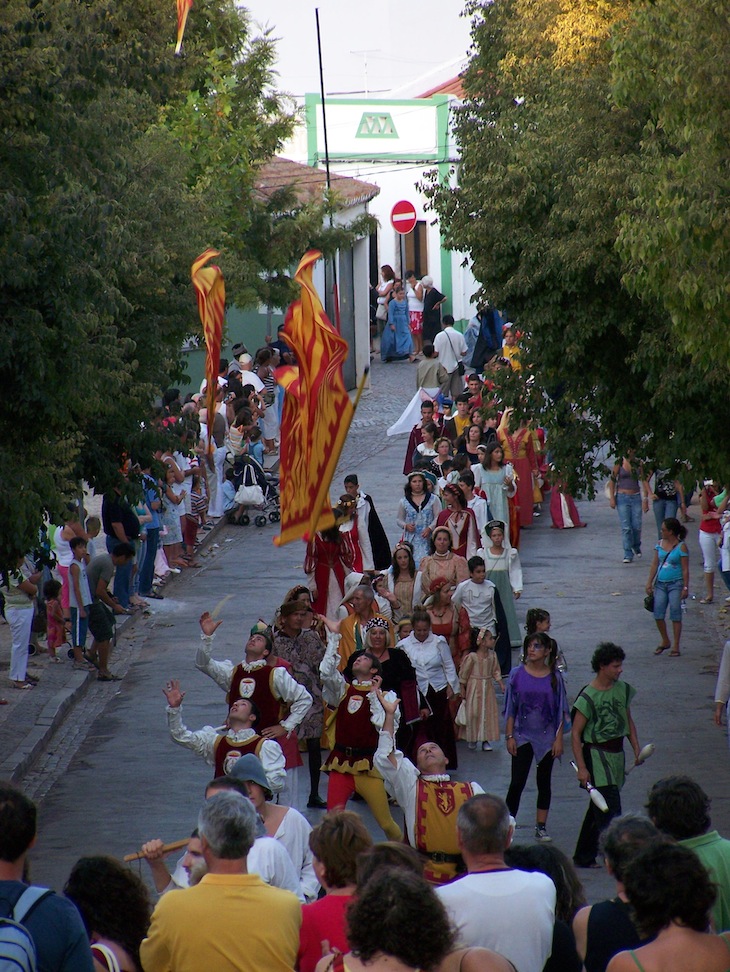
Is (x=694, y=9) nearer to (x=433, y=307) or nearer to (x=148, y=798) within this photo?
(x=148, y=798)

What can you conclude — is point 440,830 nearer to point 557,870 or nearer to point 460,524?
point 557,870

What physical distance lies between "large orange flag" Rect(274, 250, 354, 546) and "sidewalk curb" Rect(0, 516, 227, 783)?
5.18m

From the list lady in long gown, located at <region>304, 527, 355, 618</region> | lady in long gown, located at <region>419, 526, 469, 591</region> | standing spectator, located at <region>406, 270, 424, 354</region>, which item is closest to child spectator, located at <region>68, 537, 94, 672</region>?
lady in long gown, located at <region>304, 527, 355, 618</region>

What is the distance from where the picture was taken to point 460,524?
1525cm

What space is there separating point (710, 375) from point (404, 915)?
7.73 meters

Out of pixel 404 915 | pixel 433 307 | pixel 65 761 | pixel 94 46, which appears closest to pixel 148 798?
pixel 65 761

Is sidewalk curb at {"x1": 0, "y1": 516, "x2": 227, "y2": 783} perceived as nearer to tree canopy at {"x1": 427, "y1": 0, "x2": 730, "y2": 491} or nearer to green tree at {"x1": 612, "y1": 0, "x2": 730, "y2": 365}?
tree canopy at {"x1": 427, "y1": 0, "x2": 730, "y2": 491}

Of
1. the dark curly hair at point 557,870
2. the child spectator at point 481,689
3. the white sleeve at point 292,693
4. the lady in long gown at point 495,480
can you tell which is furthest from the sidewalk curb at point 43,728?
the dark curly hair at point 557,870

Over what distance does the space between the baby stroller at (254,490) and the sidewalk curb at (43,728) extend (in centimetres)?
711

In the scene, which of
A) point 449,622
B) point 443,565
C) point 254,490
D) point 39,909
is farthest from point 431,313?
point 39,909

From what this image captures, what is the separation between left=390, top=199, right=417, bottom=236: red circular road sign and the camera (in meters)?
38.4

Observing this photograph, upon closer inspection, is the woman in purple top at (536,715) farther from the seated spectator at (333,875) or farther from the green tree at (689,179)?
the seated spectator at (333,875)

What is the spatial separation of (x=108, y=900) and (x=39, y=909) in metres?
0.50

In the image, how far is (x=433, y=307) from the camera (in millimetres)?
36625
